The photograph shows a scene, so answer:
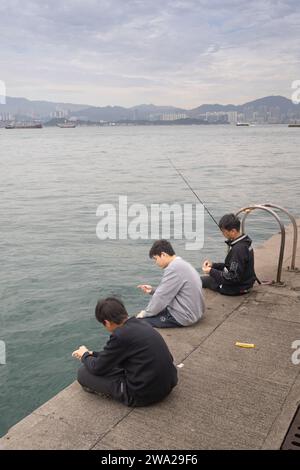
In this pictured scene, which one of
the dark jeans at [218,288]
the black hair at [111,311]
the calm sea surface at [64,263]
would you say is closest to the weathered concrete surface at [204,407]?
the black hair at [111,311]

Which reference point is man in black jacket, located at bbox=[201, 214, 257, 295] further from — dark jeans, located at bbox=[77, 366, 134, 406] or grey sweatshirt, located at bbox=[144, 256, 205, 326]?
dark jeans, located at bbox=[77, 366, 134, 406]

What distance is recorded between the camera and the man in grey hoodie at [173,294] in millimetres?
5113

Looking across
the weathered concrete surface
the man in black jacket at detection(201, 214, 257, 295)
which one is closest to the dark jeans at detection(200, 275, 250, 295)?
the man in black jacket at detection(201, 214, 257, 295)

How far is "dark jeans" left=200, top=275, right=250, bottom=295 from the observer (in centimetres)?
640

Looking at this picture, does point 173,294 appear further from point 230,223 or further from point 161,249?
point 230,223

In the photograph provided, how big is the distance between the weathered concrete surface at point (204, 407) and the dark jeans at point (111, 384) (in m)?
0.08

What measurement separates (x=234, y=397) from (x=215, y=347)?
914 mm

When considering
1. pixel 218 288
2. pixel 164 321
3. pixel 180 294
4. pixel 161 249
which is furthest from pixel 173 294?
pixel 218 288

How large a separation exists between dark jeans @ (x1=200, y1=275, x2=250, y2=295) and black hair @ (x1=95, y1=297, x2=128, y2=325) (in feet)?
9.43

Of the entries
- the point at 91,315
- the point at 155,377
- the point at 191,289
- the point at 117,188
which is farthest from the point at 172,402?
the point at 117,188

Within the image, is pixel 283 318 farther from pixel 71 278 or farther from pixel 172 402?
pixel 71 278

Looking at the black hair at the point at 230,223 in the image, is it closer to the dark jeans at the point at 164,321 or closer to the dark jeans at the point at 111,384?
the dark jeans at the point at 164,321

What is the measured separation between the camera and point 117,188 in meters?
24.9

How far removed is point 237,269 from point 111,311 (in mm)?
2719
